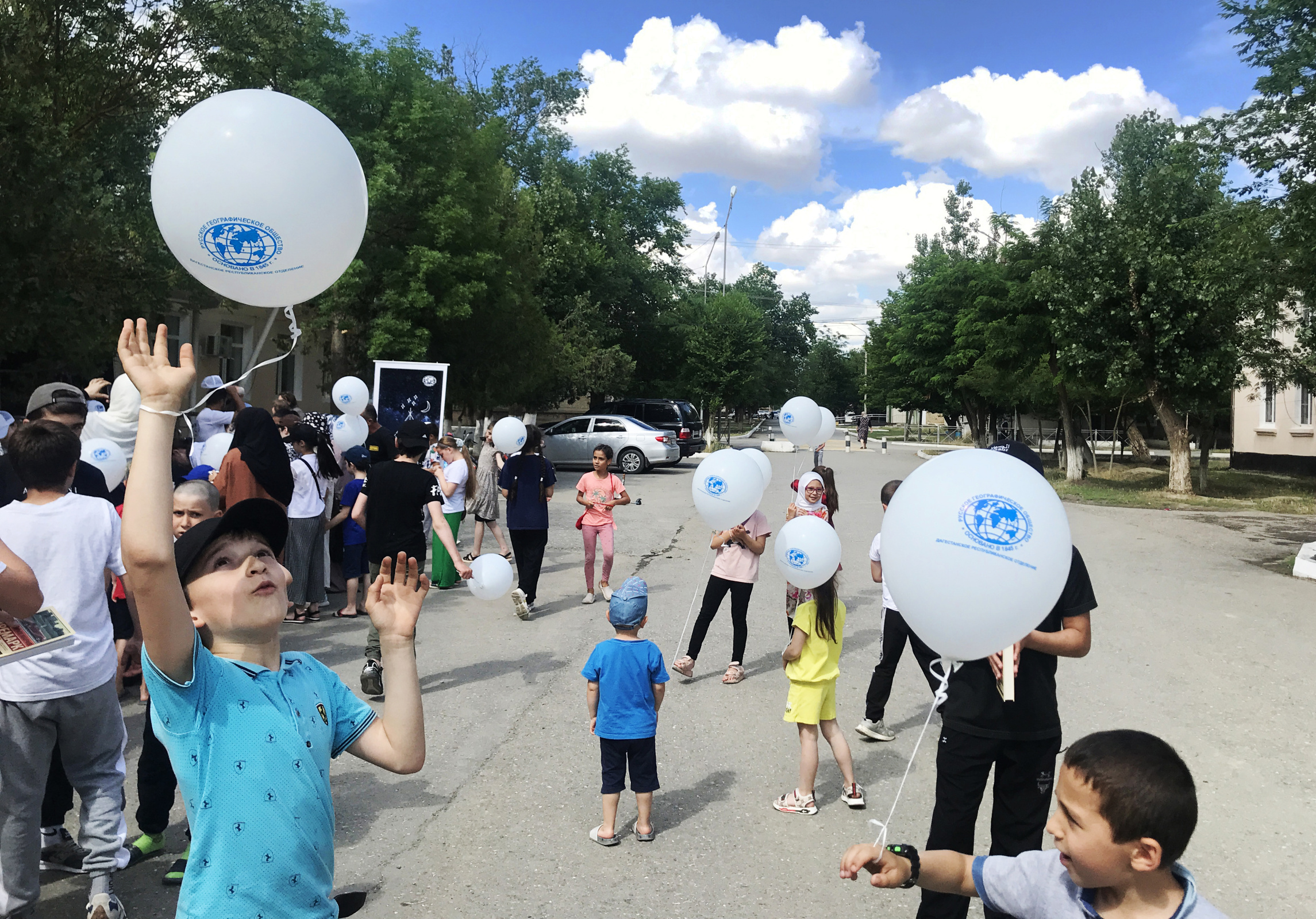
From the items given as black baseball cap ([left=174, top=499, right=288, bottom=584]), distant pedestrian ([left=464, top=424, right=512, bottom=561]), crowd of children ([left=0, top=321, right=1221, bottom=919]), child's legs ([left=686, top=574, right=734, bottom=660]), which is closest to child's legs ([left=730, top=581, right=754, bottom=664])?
child's legs ([left=686, top=574, right=734, bottom=660])

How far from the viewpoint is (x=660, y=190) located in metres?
48.7

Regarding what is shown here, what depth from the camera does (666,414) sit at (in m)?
29.5

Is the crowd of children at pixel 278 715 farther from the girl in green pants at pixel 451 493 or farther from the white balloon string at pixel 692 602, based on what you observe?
the girl in green pants at pixel 451 493

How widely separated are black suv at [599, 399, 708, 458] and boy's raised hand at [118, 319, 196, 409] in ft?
87.1

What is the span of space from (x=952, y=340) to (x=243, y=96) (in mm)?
43929

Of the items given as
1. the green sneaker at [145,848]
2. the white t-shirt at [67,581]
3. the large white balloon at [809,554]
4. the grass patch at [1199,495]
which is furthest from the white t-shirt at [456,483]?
the grass patch at [1199,495]

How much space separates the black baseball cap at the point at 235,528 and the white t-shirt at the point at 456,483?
7.22 meters

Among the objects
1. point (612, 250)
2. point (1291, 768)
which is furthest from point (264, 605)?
point (612, 250)

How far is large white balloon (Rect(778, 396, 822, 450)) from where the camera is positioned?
8492 mm

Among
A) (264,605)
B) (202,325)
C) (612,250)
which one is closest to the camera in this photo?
(264,605)

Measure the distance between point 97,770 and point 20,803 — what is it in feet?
1.11

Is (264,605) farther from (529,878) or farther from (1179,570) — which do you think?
(1179,570)

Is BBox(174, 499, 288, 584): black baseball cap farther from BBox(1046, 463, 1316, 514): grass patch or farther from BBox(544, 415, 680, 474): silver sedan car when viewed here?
BBox(544, 415, 680, 474): silver sedan car

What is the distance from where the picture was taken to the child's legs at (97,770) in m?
3.50
